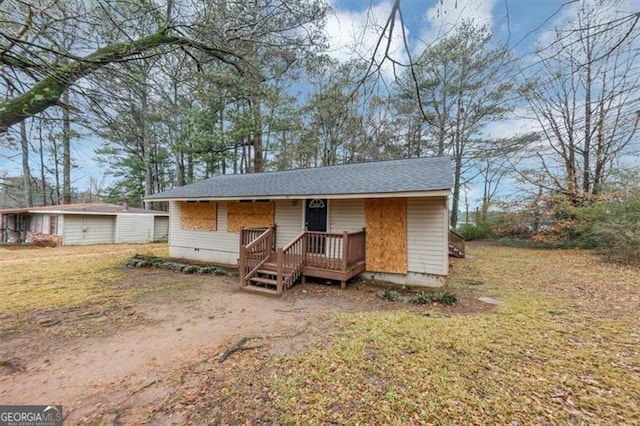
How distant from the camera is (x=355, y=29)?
8.12 feet

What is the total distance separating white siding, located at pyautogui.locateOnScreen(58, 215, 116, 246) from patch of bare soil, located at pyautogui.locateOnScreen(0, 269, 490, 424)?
45.6ft

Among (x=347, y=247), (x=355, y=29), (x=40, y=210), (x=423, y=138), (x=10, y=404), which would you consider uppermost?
(x=423, y=138)

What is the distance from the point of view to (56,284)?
6648 mm

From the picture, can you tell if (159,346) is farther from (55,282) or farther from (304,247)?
(55,282)

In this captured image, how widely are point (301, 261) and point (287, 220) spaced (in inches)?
76.9

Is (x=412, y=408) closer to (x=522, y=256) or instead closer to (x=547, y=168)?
(x=522, y=256)

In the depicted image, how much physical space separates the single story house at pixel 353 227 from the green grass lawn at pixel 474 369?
1911 mm

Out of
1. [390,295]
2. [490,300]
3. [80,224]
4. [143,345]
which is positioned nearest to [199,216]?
[143,345]

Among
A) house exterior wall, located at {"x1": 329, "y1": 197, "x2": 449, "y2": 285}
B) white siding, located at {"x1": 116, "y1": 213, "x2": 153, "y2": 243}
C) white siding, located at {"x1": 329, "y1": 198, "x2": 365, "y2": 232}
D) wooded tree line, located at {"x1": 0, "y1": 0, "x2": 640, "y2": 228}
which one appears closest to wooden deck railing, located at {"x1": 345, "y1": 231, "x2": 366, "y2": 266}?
white siding, located at {"x1": 329, "y1": 198, "x2": 365, "y2": 232}

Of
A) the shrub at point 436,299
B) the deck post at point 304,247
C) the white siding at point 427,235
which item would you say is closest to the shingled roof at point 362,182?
the white siding at point 427,235

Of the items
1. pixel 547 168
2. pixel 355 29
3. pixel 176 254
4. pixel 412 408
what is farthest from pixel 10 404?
pixel 547 168

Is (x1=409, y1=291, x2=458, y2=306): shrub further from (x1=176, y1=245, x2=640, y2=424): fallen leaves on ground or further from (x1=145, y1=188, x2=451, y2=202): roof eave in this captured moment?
(x1=145, y1=188, x2=451, y2=202): roof eave

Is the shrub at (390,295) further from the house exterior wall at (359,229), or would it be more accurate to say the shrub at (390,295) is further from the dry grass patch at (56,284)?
the dry grass patch at (56,284)

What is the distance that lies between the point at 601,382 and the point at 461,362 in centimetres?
133
